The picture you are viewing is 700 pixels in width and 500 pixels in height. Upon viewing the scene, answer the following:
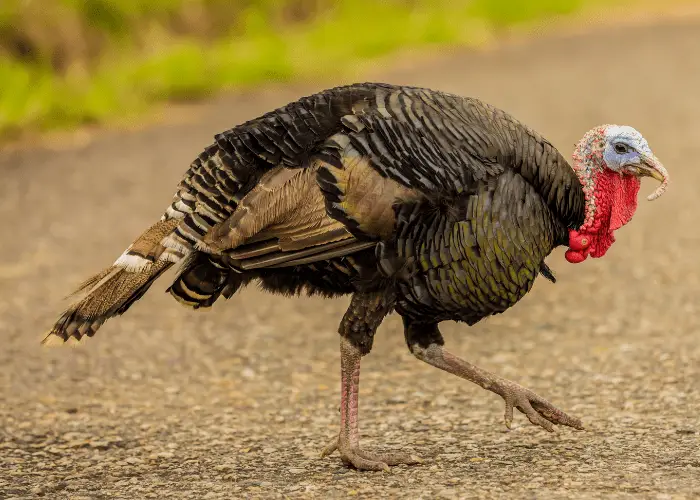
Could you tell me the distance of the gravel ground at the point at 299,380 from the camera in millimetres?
4699

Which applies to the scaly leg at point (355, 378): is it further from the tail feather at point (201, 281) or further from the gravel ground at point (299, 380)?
the tail feather at point (201, 281)

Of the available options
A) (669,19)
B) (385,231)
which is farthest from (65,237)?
(669,19)

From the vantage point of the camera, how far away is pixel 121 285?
4.81m

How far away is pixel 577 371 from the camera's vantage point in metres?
6.13

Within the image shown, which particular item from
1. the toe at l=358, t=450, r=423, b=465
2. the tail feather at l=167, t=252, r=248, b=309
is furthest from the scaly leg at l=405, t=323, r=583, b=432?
the tail feather at l=167, t=252, r=248, b=309

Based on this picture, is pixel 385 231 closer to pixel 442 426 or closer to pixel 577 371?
pixel 442 426

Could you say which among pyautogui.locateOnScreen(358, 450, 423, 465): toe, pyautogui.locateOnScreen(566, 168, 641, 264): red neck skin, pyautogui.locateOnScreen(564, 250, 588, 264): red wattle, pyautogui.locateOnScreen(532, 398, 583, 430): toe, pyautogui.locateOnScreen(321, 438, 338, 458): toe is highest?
pyautogui.locateOnScreen(566, 168, 641, 264): red neck skin

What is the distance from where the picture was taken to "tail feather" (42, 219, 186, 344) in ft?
15.6

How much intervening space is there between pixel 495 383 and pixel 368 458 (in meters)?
0.58

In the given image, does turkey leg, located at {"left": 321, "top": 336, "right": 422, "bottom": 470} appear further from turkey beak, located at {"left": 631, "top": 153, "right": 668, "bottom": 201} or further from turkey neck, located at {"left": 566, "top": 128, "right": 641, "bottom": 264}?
turkey beak, located at {"left": 631, "top": 153, "right": 668, "bottom": 201}

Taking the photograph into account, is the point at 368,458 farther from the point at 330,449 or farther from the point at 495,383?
the point at 495,383

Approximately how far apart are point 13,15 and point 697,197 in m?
6.17

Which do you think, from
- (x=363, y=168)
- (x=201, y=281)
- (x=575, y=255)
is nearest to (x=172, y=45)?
(x=201, y=281)

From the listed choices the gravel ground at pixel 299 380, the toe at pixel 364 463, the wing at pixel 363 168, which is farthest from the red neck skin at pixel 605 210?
the toe at pixel 364 463
